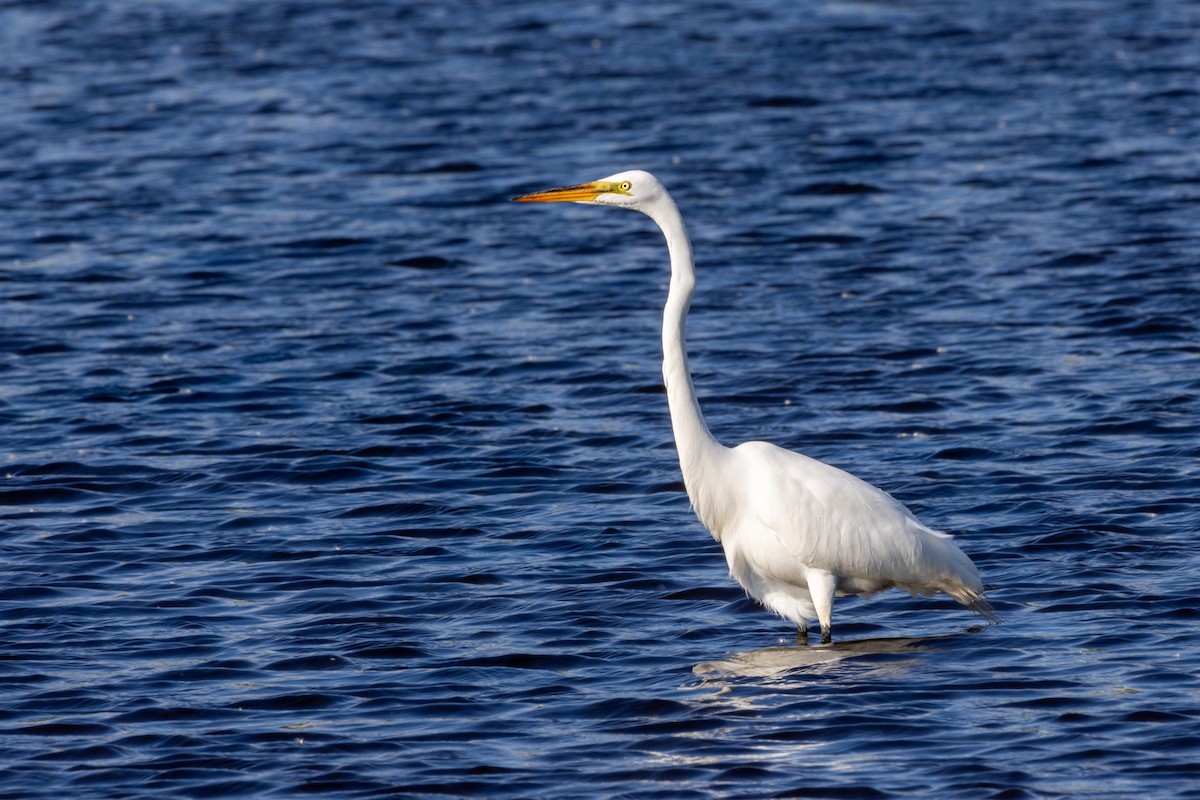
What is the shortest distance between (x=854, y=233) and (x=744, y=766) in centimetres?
1037

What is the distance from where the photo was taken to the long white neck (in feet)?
29.1

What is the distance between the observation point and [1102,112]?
20.2 m

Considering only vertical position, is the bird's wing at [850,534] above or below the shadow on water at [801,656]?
above

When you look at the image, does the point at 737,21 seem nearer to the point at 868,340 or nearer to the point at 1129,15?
the point at 1129,15

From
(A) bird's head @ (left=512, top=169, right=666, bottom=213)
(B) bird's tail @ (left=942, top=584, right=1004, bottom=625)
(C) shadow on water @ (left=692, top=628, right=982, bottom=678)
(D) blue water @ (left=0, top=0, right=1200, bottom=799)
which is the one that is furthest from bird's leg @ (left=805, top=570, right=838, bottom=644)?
(A) bird's head @ (left=512, top=169, right=666, bottom=213)

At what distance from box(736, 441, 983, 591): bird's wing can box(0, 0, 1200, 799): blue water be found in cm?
40

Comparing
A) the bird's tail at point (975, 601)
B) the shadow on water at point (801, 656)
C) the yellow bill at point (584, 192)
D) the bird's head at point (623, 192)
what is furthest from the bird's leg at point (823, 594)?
the yellow bill at point (584, 192)

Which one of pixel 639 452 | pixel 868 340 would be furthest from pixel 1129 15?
pixel 639 452

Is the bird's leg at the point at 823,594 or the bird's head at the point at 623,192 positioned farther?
the bird's head at the point at 623,192

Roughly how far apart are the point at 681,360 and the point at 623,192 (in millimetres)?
862

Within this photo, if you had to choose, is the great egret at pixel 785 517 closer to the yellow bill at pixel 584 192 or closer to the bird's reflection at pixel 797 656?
the yellow bill at pixel 584 192

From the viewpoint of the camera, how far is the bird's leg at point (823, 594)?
878cm

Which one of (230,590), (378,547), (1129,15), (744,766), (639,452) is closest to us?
(744,766)

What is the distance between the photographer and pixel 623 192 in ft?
29.4
